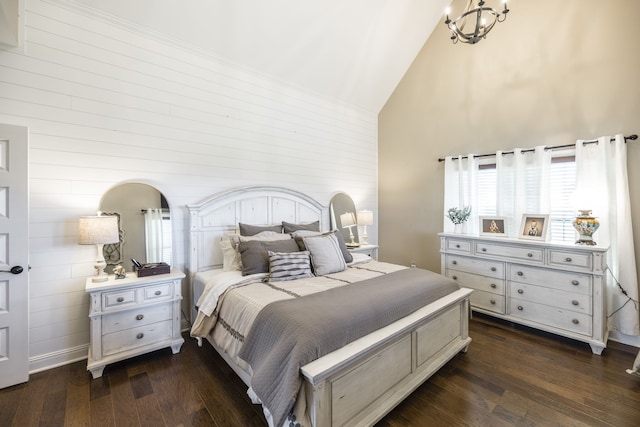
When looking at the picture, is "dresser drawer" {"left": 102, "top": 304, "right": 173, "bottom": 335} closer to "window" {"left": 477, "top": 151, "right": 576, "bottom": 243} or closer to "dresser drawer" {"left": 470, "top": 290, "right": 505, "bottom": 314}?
"dresser drawer" {"left": 470, "top": 290, "right": 505, "bottom": 314}

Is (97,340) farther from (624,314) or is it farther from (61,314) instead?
(624,314)

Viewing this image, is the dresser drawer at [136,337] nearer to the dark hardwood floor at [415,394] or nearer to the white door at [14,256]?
the dark hardwood floor at [415,394]

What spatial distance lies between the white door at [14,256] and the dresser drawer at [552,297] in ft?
14.6

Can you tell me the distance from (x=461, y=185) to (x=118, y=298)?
4048 mm

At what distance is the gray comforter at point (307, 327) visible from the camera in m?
1.46

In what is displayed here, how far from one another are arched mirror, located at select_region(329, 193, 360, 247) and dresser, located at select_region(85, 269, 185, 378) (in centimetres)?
244

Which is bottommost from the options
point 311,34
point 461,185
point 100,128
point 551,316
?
Result: point 551,316

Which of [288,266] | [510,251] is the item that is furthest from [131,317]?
[510,251]

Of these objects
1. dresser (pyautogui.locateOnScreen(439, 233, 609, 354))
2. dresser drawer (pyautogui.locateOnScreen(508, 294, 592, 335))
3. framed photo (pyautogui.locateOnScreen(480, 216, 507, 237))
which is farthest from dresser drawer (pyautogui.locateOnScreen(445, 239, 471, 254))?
dresser drawer (pyautogui.locateOnScreen(508, 294, 592, 335))

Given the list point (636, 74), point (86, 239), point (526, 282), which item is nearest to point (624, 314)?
point (526, 282)

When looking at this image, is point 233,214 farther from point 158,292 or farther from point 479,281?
point 479,281

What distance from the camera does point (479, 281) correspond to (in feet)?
11.0

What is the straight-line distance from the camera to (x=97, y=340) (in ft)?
7.21

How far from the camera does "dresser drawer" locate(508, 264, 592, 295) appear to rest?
2.65m
